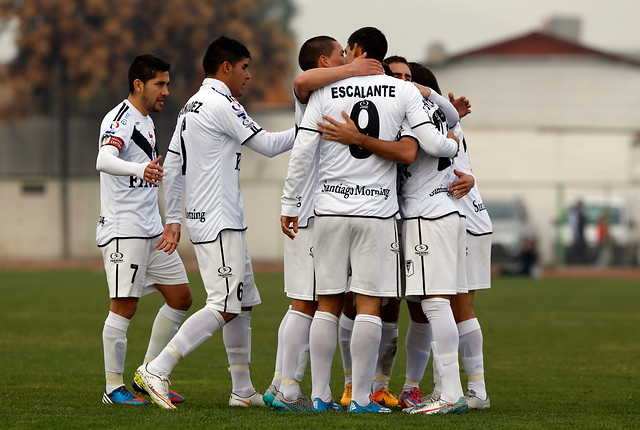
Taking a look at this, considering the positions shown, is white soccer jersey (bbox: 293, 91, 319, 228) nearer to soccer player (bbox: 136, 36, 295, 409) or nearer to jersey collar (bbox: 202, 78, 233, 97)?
soccer player (bbox: 136, 36, 295, 409)

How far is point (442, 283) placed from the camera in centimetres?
650

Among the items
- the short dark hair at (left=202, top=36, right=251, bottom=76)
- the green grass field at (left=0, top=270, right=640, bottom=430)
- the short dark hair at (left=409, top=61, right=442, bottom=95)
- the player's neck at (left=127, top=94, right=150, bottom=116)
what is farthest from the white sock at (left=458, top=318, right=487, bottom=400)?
the player's neck at (left=127, top=94, right=150, bottom=116)

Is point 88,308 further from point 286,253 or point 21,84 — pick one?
point 21,84

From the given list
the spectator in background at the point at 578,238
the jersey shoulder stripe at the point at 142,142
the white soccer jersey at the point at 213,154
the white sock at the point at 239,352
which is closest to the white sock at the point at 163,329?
the white sock at the point at 239,352

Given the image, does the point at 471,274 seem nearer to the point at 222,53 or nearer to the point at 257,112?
the point at 222,53

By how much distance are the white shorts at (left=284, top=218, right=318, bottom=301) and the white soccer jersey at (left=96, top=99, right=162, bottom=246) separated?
1.05 meters

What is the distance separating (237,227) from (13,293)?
14.1 meters

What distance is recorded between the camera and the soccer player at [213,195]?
22.1 feet

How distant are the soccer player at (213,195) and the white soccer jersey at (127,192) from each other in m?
0.30

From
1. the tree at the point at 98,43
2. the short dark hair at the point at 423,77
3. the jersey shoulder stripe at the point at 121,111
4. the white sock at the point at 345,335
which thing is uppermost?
the tree at the point at 98,43

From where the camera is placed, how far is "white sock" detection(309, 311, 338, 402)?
21.1ft

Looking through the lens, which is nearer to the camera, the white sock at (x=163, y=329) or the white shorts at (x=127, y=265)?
the white shorts at (x=127, y=265)

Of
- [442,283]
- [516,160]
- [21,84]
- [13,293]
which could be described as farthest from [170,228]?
[21,84]

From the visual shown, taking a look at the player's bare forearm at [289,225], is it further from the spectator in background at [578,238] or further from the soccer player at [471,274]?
the spectator in background at [578,238]
